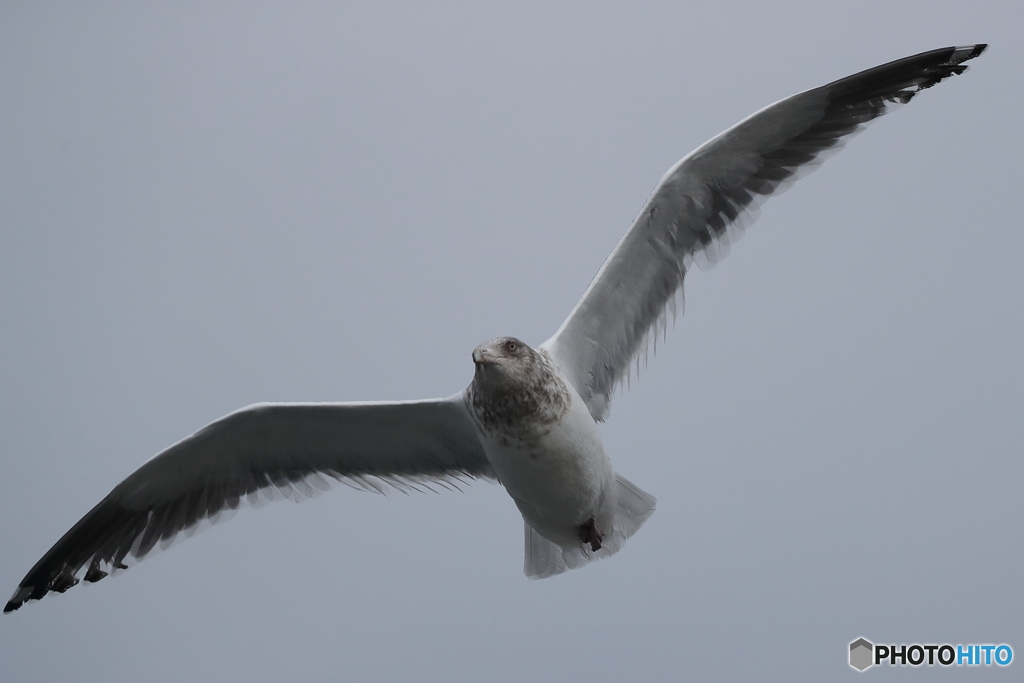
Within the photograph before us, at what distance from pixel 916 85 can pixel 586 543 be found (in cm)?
200

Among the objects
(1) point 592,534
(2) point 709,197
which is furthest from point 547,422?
(2) point 709,197

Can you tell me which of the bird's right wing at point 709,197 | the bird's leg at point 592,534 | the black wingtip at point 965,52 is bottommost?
the bird's leg at point 592,534

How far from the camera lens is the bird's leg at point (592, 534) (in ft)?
12.8

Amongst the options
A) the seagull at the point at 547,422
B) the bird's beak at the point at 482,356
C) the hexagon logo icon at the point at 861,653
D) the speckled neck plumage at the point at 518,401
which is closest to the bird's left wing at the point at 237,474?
the seagull at the point at 547,422

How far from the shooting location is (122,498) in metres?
4.46

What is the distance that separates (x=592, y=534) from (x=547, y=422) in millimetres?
593

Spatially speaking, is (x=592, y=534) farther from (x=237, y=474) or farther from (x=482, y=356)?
(x=237, y=474)

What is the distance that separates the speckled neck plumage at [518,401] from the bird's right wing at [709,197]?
0.36 metres

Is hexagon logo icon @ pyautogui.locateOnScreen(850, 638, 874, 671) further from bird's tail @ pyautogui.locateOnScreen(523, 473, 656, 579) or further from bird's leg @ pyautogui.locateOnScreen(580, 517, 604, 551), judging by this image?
bird's leg @ pyautogui.locateOnScreen(580, 517, 604, 551)

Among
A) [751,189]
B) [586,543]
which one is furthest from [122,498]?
[751,189]

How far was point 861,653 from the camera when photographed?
4781mm

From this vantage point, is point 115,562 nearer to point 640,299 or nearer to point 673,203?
point 640,299

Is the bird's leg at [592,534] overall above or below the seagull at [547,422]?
below

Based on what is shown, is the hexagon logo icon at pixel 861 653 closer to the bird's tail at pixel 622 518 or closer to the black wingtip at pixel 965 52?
the bird's tail at pixel 622 518
